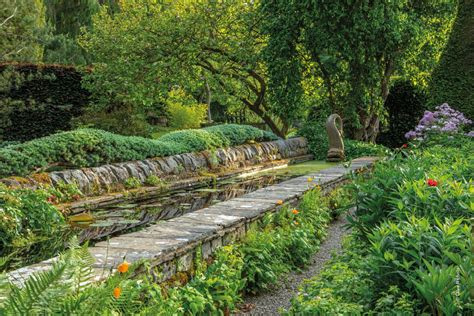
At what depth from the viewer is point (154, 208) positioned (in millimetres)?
6324

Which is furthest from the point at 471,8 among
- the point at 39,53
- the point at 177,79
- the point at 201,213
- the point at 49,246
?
the point at 39,53

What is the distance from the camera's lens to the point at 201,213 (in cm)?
427

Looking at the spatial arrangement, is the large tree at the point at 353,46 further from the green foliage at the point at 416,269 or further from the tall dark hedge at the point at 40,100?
the green foliage at the point at 416,269

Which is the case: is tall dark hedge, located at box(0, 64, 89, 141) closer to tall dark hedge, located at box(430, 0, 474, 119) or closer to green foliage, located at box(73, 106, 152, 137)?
green foliage, located at box(73, 106, 152, 137)

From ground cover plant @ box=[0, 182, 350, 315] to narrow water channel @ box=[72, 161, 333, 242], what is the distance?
60.5 inches

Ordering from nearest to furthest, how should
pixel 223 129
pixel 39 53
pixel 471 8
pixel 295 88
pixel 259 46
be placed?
1. pixel 471 8
2. pixel 223 129
3. pixel 295 88
4. pixel 259 46
5. pixel 39 53

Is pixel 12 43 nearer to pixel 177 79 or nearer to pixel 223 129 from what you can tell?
pixel 177 79

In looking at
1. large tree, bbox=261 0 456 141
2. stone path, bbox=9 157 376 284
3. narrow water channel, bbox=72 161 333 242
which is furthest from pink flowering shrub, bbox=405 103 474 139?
stone path, bbox=9 157 376 284

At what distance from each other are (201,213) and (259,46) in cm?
1060

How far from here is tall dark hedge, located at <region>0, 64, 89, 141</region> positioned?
1365 centimetres

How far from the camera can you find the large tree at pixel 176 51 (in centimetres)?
1289

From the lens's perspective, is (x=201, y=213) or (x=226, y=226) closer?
(x=226, y=226)

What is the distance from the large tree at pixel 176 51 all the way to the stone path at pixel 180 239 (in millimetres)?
8478

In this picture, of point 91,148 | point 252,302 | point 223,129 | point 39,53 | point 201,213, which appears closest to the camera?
point 252,302
